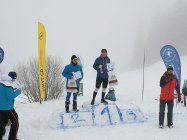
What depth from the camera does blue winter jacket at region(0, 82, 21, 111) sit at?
336 inches

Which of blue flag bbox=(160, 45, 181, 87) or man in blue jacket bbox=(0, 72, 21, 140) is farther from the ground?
blue flag bbox=(160, 45, 181, 87)

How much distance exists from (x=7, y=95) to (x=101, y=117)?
399 cm

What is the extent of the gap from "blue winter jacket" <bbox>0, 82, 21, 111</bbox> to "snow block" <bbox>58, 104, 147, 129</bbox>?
279 centimetres

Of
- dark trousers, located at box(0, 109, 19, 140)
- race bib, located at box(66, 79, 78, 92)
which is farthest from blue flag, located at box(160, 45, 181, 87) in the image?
dark trousers, located at box(0, 109, 19, 140)

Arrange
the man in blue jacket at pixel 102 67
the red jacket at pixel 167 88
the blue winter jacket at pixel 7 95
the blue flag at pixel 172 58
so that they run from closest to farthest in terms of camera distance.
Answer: the blue winter jacket at pixel 7 95
the red jacket at pixel 167 88
the man in blue jacket at pixel 102 67
the blue flag at pixel 172 58

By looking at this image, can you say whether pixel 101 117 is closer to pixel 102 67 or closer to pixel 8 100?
pixel 102 67

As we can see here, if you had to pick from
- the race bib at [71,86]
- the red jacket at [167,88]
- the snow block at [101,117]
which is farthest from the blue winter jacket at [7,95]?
the red jacket at [167,88]

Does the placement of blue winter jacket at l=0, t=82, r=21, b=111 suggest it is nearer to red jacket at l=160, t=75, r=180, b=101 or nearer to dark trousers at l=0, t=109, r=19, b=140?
dark trousers at l=0, t=109, r=19, b=140

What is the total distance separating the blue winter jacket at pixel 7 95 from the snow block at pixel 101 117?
9.14 feet

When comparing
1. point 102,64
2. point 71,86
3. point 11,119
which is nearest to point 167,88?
point 102,64

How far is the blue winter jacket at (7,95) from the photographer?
854 cm

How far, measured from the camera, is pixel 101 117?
38.3 feet

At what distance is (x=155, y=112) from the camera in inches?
536

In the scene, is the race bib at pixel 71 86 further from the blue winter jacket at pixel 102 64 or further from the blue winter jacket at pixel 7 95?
the blue winter jacket at pixel 7 95
